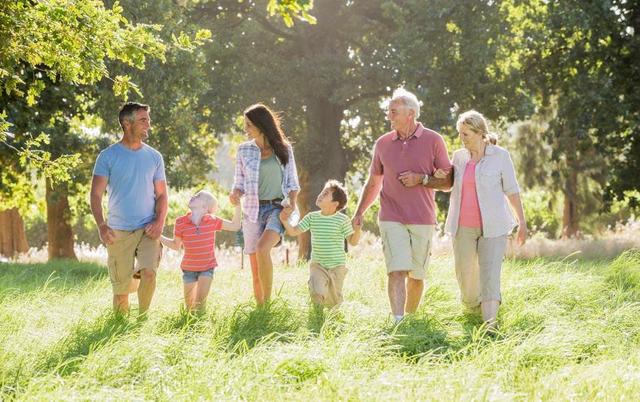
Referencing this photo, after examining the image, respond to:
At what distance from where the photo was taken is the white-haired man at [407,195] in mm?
8234

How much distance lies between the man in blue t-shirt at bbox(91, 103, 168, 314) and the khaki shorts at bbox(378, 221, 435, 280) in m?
2.02

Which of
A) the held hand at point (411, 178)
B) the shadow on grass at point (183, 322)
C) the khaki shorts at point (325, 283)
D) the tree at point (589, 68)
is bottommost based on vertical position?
the shadow on grass at point (183, 322)

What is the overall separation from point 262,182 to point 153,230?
4.16 ft

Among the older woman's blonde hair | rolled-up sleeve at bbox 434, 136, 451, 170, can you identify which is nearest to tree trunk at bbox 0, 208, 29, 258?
rolled-up sleeve at bbox 434, 136, 451, 170

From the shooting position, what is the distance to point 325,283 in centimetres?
870

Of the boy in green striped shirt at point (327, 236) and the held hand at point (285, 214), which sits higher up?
the held hand at point (285, 214)

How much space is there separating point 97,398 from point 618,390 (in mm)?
2997

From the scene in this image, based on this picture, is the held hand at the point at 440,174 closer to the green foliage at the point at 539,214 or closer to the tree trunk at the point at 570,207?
the tree trunk at the point at 570,207

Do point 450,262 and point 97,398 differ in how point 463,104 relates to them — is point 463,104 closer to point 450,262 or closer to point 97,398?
point 450,262

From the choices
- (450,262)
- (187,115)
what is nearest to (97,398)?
(450,262)

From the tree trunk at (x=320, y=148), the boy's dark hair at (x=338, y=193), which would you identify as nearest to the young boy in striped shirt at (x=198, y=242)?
the boy's dark hair at (x=338, y=193)

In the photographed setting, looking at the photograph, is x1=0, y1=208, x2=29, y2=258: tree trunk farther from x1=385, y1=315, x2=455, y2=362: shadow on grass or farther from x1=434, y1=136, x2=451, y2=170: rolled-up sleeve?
x1=385, y1=315, x2=455, y2=362: shadow on grass

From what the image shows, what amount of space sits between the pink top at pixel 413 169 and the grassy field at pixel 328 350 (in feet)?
2.95

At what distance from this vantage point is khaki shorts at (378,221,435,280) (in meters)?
8.25
